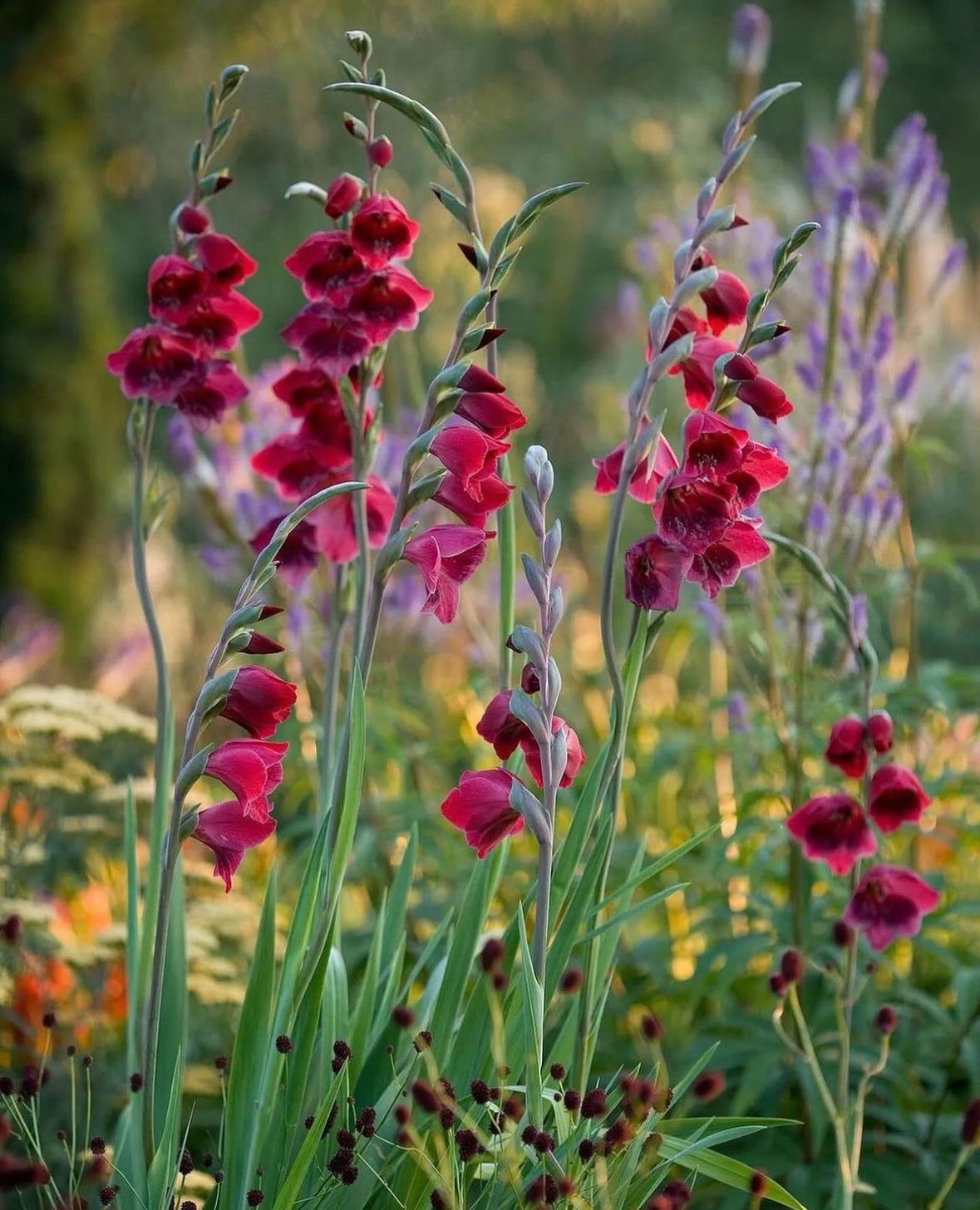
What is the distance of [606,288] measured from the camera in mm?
13766

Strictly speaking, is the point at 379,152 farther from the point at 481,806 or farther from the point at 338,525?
the point at 481,806

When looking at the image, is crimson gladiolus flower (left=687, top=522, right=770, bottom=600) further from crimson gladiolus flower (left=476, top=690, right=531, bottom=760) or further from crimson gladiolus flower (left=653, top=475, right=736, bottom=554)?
crimson gladiolus flower (left=476, top=690, right=531, bottom=760)

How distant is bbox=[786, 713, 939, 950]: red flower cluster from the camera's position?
190cm

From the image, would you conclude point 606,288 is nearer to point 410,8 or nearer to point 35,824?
point 410,8

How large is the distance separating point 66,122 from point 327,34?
16.3 feet

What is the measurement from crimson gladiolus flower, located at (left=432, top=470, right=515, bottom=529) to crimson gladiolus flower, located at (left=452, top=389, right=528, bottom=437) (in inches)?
2.2

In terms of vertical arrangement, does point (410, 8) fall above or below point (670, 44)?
below

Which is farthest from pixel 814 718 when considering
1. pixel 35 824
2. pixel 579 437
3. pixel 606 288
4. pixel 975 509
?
pixel 606 288

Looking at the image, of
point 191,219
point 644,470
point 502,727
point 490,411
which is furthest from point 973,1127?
point 191,219

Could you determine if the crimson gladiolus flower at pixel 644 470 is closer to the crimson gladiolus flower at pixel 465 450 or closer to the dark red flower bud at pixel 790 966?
the crimson gladiolus flower at pixel 465 450

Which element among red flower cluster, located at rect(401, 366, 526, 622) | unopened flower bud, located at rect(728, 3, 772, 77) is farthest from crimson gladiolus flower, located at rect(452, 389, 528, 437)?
unopened flower bud, located at rect(728, 3, 772, 77)

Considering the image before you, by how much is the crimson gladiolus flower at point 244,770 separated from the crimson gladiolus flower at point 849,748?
0.74 m

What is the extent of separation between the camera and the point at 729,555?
164cm

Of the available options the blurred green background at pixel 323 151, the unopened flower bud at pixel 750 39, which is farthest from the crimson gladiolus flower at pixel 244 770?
the blurred green background at pixel 323 151
